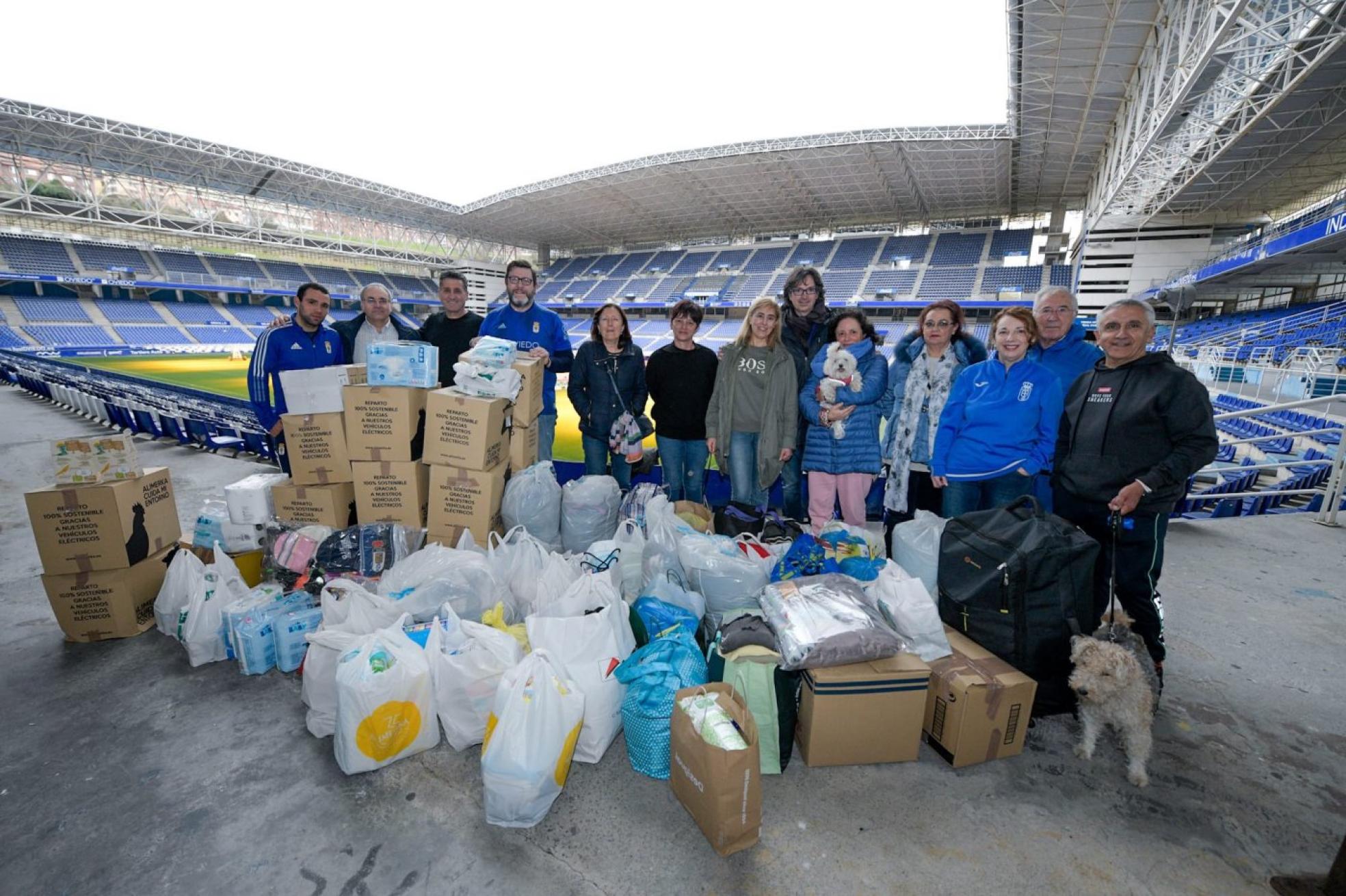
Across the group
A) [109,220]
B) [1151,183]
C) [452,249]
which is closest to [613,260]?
[452,249]

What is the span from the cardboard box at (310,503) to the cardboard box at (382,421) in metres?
0.30

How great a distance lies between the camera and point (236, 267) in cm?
3769

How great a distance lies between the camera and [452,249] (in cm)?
4062

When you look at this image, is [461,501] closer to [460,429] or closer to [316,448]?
[460,429]

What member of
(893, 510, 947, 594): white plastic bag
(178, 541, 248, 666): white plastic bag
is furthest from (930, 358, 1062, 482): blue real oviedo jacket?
(178, 541, 248, 666): white plastic bag

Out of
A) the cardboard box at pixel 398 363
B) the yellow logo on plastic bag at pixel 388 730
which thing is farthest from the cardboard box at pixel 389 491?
the yellow logo on plastic bag at pixel 388 730

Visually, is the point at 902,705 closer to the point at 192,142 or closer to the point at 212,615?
the point at 212,615

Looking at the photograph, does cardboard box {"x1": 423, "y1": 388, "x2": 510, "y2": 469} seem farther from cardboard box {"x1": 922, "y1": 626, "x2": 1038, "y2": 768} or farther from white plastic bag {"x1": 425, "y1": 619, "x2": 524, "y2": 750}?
cardboard box {"x1": 922, "y1": 626, "x2": 1038, "y2": 768}

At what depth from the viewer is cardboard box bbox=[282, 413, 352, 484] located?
3.20 meters

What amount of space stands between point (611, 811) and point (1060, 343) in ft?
10.4

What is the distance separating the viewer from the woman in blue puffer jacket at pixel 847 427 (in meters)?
3.21

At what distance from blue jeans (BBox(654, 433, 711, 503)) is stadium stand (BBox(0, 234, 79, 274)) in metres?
45.6

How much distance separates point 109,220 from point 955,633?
45.1 meters

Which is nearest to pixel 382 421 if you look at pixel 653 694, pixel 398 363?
pixel 398 363
